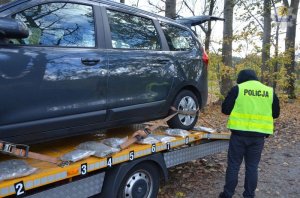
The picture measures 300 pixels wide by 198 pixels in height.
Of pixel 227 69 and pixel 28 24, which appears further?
pixel 227 69

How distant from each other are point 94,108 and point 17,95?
3.02ft

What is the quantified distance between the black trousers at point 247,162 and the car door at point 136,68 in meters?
1.19

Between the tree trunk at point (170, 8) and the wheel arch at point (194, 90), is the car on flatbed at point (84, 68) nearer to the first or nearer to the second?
the wheel arch at point (194, 90)

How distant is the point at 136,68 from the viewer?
14.1 feet

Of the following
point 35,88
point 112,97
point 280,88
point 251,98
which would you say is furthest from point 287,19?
point 35,88

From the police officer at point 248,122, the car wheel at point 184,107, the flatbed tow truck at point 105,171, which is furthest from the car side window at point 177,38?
the flatbed tow truck at point 105,171

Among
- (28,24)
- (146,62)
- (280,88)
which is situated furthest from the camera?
(280,88)

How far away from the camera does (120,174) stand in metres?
3.89

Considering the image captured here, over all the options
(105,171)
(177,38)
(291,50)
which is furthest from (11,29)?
(291,50)

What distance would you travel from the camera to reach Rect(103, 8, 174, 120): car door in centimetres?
404

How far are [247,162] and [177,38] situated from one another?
203 cm

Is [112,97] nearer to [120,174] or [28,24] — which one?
[120,174]

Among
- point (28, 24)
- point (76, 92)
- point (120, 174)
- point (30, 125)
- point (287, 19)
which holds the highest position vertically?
point (287, 19)

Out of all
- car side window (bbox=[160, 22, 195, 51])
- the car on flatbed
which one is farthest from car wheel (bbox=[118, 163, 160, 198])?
car side window (bbox=[160, 22, 195, 51])
